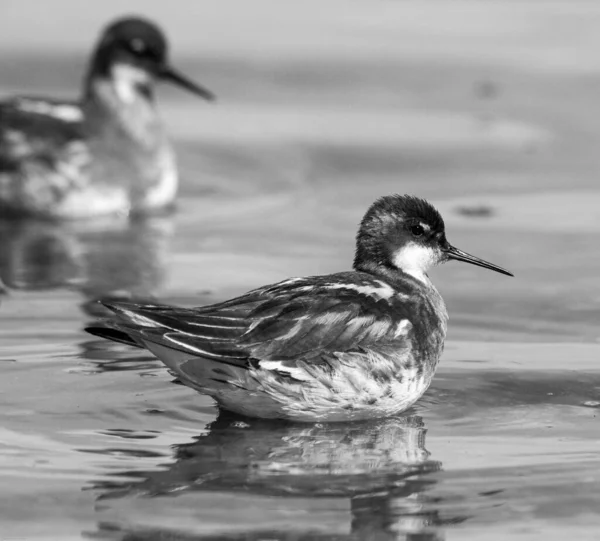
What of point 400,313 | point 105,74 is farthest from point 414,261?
point 105,74

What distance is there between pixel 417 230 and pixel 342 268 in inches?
87.0

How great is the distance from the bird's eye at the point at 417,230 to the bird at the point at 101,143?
527 cm

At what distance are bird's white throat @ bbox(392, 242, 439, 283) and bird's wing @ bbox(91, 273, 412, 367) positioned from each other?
538mm

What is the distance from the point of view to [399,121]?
15609 mm

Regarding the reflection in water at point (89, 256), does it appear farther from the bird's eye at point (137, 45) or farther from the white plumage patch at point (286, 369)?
the white plumage patch at point (286, 369)

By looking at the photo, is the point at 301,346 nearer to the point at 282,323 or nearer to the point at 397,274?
the point at 282,323

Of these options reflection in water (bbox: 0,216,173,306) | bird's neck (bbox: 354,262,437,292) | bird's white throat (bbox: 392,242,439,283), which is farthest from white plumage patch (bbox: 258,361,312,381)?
reflection in water (bbox: 0,216,173,306)

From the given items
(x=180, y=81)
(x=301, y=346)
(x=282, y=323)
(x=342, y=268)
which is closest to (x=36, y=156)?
(x=180, y=81)

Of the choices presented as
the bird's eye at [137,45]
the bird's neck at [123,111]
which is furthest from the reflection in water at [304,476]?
the bird's eye at [137,45]

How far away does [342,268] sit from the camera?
444 inches

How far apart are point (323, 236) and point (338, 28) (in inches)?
257

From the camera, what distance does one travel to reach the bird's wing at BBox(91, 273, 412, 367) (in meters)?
7.94

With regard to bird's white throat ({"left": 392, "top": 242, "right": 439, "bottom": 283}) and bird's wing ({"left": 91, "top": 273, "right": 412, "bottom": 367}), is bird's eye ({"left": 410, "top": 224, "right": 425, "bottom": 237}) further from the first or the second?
bird's wing ({"left": 91, "top": 273, "right": 412, "bottom": 367})

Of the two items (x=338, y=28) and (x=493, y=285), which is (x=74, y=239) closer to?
(x=493, y=285)
